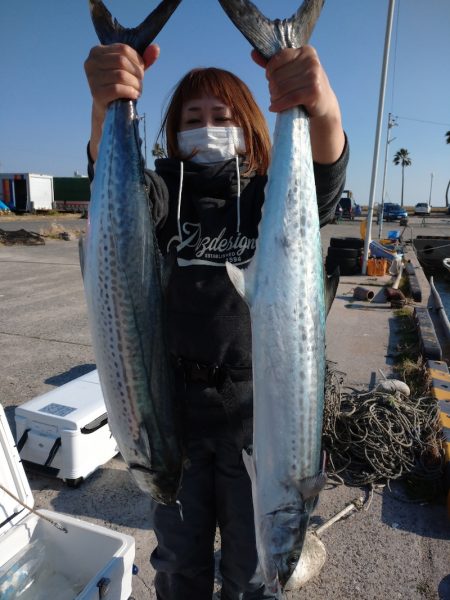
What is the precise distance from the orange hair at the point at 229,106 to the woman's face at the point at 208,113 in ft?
0.08

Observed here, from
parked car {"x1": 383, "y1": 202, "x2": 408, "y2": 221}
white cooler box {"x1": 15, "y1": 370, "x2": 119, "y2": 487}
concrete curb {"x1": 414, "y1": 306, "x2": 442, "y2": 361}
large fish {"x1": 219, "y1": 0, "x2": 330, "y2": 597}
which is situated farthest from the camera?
parked car {"x1": 383, "y1": 202, "x2": 408, "y2": 221}

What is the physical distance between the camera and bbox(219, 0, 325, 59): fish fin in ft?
4.81

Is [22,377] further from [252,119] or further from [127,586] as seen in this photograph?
[252,119]

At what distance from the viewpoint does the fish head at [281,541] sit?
5.31 feet

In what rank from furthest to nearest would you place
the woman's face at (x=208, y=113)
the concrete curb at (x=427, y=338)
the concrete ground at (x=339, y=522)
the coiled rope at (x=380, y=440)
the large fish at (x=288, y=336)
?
1. the concrete curb at (x=427, y=338)
2. the coiled rope at (x=380, y=440)
3. the concrete ground at (x=339, y=522)
4. the woman's face at (x=208, y=113)
5. the large fish at (x=288, y=336)

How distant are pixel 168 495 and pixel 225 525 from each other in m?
0.53

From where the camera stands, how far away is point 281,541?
1.64 meters

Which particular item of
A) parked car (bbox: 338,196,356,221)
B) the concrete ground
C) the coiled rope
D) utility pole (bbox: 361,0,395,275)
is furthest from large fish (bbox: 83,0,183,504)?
parked car (bbox: 338,196,356,221)

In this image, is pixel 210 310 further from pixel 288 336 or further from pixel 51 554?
pixel 51 554

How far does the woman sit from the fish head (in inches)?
12.7

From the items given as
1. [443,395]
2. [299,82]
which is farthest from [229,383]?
[443,395]

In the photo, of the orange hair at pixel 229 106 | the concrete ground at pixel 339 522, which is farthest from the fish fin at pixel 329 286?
the concrete ground at pixel 339 522

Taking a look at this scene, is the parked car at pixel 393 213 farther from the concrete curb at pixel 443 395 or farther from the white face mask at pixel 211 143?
the white face mask at pixel 211 143

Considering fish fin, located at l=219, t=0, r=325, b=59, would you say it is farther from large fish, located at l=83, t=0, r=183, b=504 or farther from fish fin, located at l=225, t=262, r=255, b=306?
fish fin, located at l=225, t=262, r=255, b=306
